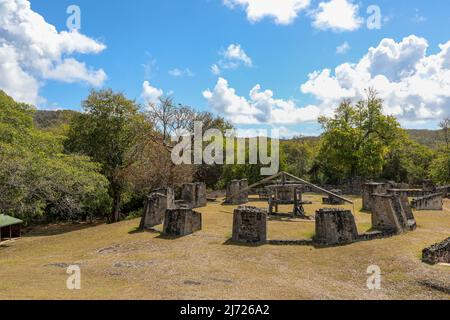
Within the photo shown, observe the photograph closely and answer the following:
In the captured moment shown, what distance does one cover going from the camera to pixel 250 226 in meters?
16.2

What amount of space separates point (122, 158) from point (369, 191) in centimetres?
1873

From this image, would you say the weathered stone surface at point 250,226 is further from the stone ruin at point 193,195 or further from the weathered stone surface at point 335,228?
the stone ruin at point 193,195

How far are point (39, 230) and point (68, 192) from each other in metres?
13.1

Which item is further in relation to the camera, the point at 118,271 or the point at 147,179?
the point at 147,179

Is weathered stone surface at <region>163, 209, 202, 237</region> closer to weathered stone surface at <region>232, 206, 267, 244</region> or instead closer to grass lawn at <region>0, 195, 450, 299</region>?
grass lawn at <region>0, 195, 450, 299</region>

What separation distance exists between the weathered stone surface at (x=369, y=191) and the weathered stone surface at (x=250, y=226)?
12.2 metres

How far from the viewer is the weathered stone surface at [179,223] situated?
17.8 meters

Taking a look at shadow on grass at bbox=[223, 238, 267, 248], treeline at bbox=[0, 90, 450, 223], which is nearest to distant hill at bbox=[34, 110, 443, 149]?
treeline at bbox=[0, 90, 450, 223]

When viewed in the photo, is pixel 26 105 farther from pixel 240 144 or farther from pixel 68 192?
pixel 240 144

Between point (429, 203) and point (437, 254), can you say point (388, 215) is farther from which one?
point (429, 203)

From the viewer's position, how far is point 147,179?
29.0 meters

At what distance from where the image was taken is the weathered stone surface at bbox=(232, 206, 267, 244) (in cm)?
1603
